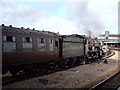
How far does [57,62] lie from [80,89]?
324 inches

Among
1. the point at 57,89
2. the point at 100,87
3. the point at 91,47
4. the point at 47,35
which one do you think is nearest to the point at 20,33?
the point at 47,35

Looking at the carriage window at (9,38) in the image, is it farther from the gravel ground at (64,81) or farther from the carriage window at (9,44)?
the gravel ground at (64,81)

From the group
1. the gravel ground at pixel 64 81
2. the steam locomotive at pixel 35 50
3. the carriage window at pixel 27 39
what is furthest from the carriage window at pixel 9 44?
the gravel ground at pixel 64 81

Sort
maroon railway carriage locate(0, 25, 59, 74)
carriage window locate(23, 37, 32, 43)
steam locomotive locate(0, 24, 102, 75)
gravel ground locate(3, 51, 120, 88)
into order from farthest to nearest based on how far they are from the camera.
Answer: carriage window locate(23, 37, 32, 43) → steam locomotive locate(0, 24, 102, 75) → maroon railway carriage locate(0, 25, 59, 74) → gravel ground locate(3, 51, 120, 88)

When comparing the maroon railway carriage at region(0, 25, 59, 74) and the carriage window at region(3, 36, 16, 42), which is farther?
the maroon railway carriage at region(0, 25, 59, 74)

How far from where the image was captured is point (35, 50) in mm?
13602

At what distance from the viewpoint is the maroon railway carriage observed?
11.1 metres

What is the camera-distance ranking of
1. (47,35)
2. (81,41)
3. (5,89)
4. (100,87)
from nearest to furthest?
(5,89), (100,87), (47,35), (81,41)

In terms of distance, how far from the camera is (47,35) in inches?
602

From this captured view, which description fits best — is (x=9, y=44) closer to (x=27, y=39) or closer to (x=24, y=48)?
(x=24, y=48)

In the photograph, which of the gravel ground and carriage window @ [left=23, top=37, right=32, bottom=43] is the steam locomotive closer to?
carriage window @ [left=23, top=37, right=32, bottom=43]

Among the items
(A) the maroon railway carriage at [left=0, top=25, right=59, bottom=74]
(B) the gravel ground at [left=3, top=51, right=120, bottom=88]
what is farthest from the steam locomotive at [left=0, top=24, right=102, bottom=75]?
(B) the gravel ground at [left=3, top=51, right=120, bottom=88]

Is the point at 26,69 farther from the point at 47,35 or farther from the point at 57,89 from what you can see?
the point at 57,89

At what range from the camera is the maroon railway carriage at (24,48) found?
36.3 ft
